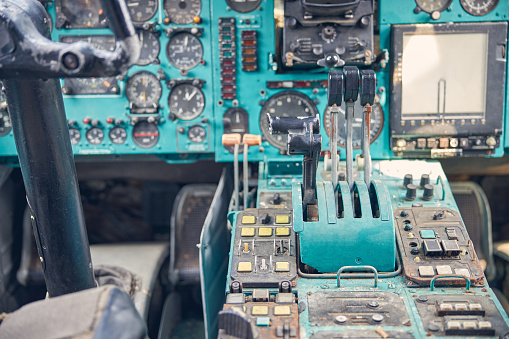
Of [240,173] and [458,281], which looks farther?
[240,173]

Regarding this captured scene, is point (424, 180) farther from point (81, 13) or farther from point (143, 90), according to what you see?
point (81, 13)

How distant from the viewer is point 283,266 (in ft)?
9.50

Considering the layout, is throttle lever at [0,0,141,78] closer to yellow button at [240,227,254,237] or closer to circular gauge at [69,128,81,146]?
yellow button at [240,227,254,237]

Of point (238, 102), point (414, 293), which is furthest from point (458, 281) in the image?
point (238, 102)

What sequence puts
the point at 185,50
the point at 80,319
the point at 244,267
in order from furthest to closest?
the point at 185,50 < the point at 244,267 < the point at 80,319

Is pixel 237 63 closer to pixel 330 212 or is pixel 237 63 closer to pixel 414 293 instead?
pixel 330 212

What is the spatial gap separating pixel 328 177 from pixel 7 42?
89.0 inches

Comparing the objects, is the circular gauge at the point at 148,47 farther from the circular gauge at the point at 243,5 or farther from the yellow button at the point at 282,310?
the yellow button at the point at 282,310

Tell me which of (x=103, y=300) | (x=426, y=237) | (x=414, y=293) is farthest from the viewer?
(x=426, y=237)

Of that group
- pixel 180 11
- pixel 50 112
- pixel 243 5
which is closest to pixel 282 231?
pixel 50 112

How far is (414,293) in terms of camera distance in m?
2.74

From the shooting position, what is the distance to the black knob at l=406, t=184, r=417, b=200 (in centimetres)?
344

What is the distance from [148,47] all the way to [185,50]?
271 millimetres

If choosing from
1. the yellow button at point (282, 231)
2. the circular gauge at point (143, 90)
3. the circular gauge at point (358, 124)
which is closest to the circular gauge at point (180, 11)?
the circular gauge at point (143, 90)
